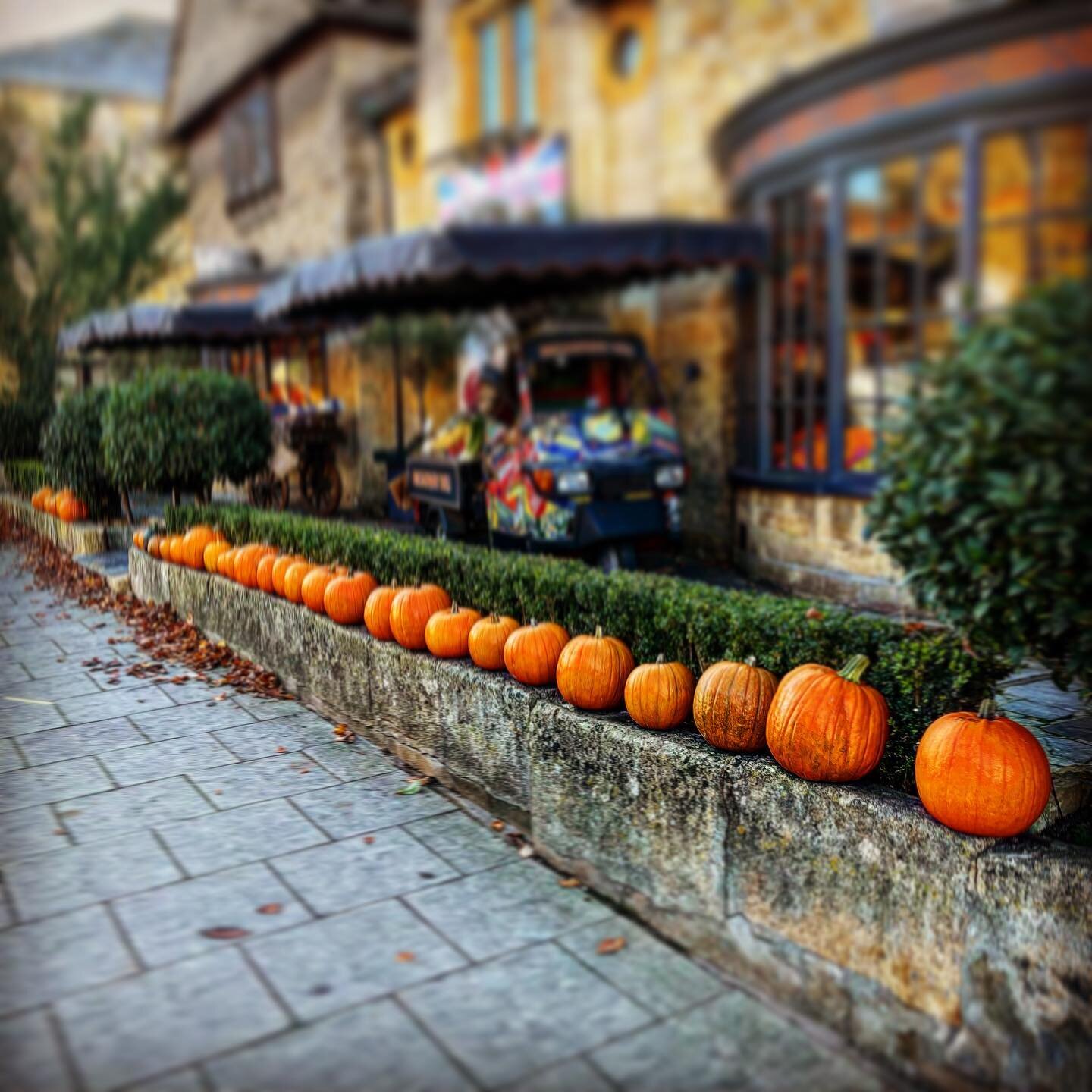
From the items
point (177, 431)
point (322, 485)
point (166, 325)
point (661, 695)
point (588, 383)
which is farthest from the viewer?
point (166, 325)

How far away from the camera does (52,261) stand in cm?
1171

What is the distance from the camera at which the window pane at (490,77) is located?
48.8 ft

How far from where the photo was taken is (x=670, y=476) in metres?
9.25

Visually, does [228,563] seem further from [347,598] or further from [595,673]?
[595,673]

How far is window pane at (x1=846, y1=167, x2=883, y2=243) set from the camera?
8422 mm

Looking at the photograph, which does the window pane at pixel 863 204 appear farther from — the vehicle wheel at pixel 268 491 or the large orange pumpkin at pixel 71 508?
the large orange pumpkin at pixel 71 508

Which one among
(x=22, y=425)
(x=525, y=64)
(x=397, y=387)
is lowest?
(x=22, y=425)

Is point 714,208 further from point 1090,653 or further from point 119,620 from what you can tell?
point 1090,653

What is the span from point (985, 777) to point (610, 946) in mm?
1392

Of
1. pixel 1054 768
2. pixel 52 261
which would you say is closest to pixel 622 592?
pixel 1054 768

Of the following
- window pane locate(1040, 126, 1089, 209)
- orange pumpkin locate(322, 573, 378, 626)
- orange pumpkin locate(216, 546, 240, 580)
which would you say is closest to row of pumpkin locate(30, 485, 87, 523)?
orange pumpkin locate(216, 546, 240, 580)

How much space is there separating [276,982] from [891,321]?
7194mm

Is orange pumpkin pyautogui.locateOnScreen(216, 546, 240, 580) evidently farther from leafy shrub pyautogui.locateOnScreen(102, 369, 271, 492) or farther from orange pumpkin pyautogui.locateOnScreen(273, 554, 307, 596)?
leafy shrub pyautogui.locateOnScreen(102, 369, 271, 492)

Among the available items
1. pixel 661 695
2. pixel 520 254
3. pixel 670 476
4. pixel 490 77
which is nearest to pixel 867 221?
pixel 670 476
